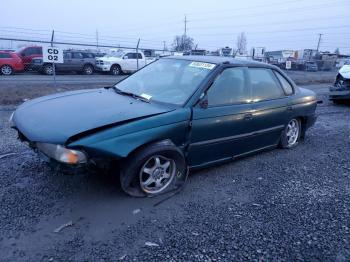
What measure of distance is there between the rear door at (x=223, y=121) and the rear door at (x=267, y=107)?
17 cm

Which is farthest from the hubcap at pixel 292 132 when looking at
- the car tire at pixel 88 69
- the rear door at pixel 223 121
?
the car tire at pixel 88 69

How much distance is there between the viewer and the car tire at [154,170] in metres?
3.17

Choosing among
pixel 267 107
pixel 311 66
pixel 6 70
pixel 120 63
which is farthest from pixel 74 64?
pixel 311 66

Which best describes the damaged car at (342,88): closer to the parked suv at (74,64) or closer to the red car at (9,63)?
the parked suv at (74,64)

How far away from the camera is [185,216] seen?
125 inches

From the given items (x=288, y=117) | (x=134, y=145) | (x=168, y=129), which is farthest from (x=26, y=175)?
(x=288, y=117)

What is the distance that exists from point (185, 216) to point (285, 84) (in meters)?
2.98

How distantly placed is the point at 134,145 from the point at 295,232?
1744mm

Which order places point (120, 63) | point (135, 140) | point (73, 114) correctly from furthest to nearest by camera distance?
point (120, 63), point (73, 114), point (135, 140)

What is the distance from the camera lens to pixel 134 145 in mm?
3094

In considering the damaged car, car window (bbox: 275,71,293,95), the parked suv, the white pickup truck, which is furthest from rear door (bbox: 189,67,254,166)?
the white pickup truck

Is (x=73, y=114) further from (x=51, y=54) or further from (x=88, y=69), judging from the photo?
(x=88, y=69)

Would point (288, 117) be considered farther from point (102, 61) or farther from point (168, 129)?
point (102, 61)

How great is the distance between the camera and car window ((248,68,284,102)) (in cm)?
441
